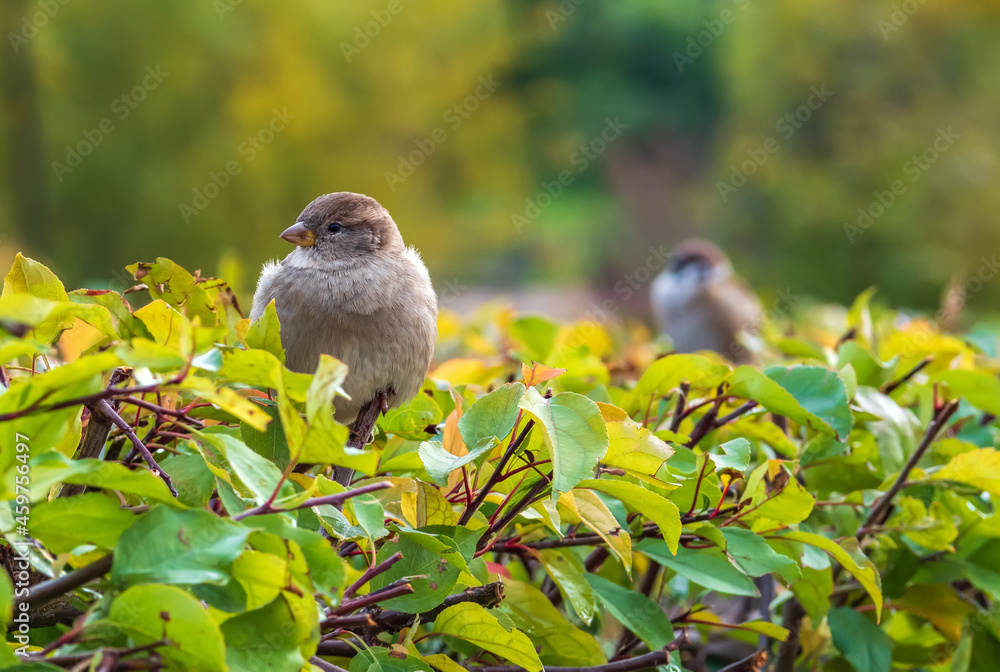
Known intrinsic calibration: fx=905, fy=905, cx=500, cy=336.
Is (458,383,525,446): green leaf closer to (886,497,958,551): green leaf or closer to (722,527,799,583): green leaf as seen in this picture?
(722,527,799,583): green leaf

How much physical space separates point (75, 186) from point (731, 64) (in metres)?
7.07

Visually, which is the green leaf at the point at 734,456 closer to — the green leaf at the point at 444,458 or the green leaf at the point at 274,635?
the green leaf at the point at 444,458

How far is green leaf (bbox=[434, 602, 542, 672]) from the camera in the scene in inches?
29.2

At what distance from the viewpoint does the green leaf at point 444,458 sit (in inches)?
27.6

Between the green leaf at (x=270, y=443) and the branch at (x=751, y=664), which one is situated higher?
the green leaf at (x=270, y=443)

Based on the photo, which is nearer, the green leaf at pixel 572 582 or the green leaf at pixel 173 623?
the green leaf at pixel 173 623

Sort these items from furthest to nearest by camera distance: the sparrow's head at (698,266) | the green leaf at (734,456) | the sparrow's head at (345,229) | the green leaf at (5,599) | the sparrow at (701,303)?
the sparrow's head at (698,266) < the sparrow at (701,303) < the sparrow's head at (345,229) < the green leaf at (734,456) < the green leaf at (5,599)

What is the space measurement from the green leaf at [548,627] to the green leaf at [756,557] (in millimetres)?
148

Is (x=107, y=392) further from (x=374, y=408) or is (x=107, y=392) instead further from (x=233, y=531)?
(x=374, y=408)

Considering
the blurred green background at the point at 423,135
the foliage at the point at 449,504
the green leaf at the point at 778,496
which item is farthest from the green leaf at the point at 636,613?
the blurred green background at the point at 423,135

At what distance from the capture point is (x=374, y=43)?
7.42 metres

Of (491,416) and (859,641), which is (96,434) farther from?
(859,641)

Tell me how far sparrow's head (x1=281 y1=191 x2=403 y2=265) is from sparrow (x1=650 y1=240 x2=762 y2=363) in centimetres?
299

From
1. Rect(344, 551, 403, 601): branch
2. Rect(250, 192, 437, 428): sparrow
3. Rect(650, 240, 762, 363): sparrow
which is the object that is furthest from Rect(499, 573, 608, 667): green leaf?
Rect(650, 240, 762, 363): sparrow
